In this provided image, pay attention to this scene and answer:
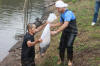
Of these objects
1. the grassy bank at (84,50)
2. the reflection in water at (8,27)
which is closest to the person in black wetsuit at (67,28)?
the grassy bank at (84,50)

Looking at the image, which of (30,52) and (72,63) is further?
Answer: (72,63)

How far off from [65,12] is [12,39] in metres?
7.28

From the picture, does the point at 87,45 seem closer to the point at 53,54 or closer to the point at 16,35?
the point at 53,54

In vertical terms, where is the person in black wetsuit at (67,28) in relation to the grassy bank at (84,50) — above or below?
above

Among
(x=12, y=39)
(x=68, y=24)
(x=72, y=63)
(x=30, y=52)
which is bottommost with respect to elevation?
(x=12, y=39)

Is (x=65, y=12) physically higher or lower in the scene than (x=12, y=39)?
higher

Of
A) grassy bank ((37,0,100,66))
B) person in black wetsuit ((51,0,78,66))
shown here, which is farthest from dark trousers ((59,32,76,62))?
grassy bank ((37,0,100,66))

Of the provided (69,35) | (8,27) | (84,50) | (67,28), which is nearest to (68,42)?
(69,35)

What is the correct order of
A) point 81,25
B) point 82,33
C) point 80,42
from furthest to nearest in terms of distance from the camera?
point 81,25 → point 82,33 → point 80,42

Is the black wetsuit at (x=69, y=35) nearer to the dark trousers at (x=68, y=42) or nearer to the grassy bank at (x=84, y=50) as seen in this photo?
the dark trousers at (x=68, y=42)

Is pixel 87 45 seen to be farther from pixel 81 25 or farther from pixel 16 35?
pixel 16 35

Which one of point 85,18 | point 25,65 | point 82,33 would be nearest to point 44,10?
point 85,18

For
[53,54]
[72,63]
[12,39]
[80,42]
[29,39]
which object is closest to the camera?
[29,39]

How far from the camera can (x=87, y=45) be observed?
6.08 metres
